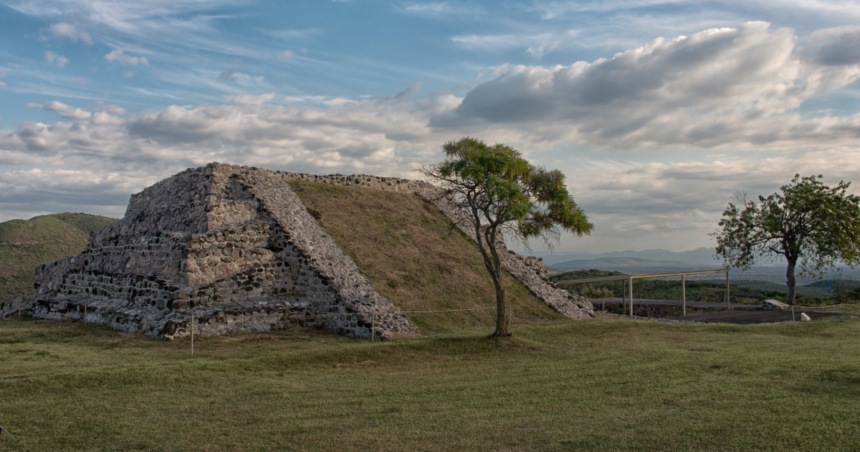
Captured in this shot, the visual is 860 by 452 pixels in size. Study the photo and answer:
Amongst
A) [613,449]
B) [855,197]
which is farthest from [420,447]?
[855,197]

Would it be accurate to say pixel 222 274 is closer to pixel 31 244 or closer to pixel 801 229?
pixel 801 229

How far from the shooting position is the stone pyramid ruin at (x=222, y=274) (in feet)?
49.6

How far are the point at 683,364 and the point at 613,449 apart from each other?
6.69 meters

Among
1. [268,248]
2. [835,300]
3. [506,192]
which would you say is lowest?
[835,300]

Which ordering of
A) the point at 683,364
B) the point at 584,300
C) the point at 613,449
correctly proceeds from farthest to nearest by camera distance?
the point at 584,300 → the point at 683,364 → the point at 613,449

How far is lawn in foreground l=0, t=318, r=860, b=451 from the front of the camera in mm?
6352

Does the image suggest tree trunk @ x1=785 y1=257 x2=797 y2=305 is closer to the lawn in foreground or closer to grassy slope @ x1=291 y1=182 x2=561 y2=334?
the lawn in foreground

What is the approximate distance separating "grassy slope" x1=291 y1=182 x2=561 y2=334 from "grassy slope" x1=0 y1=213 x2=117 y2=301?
42857 millimetres

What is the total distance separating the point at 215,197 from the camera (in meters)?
20.2

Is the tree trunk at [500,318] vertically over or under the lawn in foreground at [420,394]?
over

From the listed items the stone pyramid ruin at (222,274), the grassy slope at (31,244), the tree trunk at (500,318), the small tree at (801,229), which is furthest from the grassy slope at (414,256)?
the grassy slope at (31,244)

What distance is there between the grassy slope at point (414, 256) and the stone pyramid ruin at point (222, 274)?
0.79 meters

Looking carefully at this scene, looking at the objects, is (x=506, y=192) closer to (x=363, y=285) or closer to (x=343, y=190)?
(x=363, y=285)

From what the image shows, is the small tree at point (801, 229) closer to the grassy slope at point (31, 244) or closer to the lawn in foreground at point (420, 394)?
the lawn in foreground at point (420, 394)
